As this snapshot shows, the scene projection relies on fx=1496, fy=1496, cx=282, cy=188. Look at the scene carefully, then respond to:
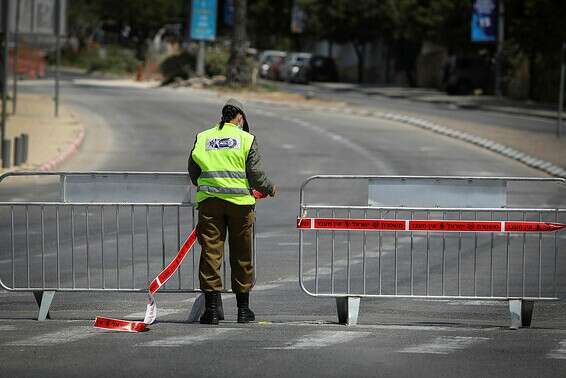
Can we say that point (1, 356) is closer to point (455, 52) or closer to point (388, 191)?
point (388, 191)

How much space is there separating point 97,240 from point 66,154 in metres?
13.5

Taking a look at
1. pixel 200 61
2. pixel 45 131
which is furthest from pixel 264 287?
pixel 200 61

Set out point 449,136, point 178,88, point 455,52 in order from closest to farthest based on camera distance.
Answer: point 449,136
point 178,88
point 455,52

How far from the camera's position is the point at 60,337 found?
1019 cm

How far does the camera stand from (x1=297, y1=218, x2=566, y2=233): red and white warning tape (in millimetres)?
11531

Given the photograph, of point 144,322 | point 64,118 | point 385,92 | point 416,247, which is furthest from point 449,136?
point 385,92

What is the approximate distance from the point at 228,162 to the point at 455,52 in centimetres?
6618

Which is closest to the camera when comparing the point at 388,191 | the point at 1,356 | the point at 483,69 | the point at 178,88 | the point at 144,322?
the point at 1,356

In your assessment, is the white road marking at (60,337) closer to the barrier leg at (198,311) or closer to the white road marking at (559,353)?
the barrier leg at (198,311)

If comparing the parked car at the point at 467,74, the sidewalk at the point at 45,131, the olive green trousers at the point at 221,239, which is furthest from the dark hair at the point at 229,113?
the parked car at the point at 467,74

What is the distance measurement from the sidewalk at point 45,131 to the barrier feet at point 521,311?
16.1m

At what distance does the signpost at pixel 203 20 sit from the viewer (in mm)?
71550

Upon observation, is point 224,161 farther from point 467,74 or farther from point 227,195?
point 467,74

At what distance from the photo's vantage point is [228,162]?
36.1 feet
